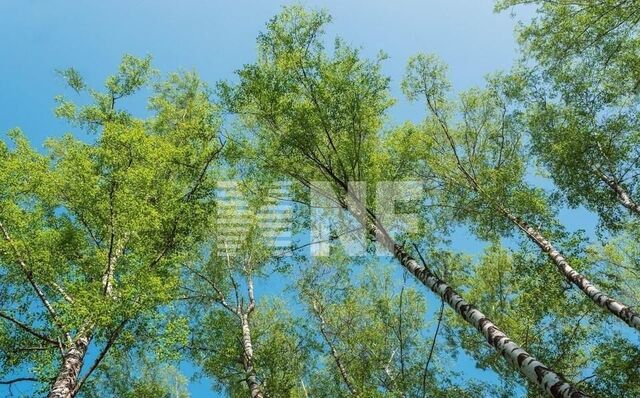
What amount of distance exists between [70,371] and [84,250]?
10.2ft

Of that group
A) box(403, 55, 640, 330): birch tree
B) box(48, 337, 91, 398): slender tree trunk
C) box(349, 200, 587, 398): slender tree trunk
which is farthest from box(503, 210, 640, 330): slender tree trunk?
box(48, 337, 91, 398): slender tree trunk

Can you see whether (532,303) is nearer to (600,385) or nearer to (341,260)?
(600,385)

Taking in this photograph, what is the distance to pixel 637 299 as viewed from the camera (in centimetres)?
1470

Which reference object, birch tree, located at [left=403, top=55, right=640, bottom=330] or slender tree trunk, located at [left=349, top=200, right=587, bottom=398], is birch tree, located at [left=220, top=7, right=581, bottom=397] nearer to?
slender tree trunk, located at [left=349, top=200, right=587, bottom=398]

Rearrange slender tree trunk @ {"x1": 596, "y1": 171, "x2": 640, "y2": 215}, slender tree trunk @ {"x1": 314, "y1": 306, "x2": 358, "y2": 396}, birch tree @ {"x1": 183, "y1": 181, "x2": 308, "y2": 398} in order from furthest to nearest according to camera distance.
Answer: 1. slender tree trunk @ {"x1": 314, "y1": 306, "x2": 358, "y2": 396}
2. birch tree @ {"x1": 183, "y1": 181, "x2": 308, "y2": 398}
3. slender tree trunk @ {"x1": 596, "y1": 171, "x2": 640, "y2": 215}

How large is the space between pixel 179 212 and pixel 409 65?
857cm

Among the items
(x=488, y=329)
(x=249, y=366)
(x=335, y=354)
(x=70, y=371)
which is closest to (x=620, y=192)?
(x=488, y=329)

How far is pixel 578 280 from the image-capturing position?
10.0 metres

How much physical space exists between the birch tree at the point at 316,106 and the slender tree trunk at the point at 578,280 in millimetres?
4089

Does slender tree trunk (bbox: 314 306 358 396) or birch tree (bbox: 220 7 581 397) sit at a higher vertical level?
birch tree (bbox: 220 7 581 397)

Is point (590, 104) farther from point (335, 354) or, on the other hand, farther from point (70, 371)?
point (70, 371)

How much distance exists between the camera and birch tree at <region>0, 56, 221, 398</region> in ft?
26.9

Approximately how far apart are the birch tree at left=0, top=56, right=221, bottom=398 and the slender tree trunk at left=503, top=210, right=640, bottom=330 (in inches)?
344

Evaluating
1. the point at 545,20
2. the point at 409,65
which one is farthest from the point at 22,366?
the point at 545,20
